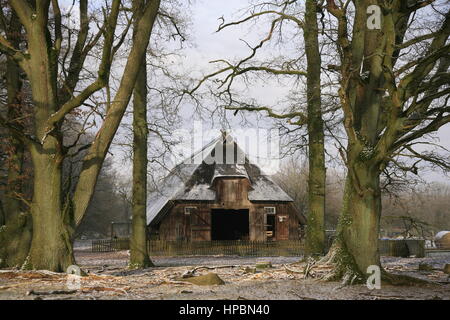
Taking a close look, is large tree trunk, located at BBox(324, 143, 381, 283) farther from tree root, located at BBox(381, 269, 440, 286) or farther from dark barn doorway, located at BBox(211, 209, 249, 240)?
dark barn doorway, located at BBox(211, 209, 249, 240)

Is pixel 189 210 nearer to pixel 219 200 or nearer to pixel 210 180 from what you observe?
pixel 219 200

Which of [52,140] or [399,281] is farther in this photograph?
[52,140]

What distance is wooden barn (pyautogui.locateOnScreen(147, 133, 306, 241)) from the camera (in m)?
33.9

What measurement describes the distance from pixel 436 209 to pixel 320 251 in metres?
62.7

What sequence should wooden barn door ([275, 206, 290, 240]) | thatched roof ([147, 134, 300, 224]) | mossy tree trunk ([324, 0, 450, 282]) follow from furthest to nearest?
1. wooden barn door ([275, 206, 290, 240])
2. thatched roof ([147, 134, 300, 224])
3. mossy tree trunk ([324, 0, 450, 282])

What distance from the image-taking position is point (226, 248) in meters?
32.5

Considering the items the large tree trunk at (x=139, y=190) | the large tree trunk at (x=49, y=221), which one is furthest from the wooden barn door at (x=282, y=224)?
the large tree trunk at (x=49, y=221)

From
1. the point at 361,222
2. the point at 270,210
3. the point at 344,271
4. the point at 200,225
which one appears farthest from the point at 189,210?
the point at 361,222

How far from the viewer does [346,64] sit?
11352 millimetres

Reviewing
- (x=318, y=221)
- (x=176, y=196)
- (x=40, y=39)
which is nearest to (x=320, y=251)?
(x=318, y=221)

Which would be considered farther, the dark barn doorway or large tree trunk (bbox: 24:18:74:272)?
the dark barn doorway

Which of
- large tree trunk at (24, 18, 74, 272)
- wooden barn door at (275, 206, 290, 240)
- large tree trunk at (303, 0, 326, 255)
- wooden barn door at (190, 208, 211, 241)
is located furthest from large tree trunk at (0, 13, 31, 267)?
wooden barn door at (275, 206, 290, 240)

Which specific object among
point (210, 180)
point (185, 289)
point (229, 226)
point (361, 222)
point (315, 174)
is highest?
point (210, 180)

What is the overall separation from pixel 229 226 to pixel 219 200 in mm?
7762
